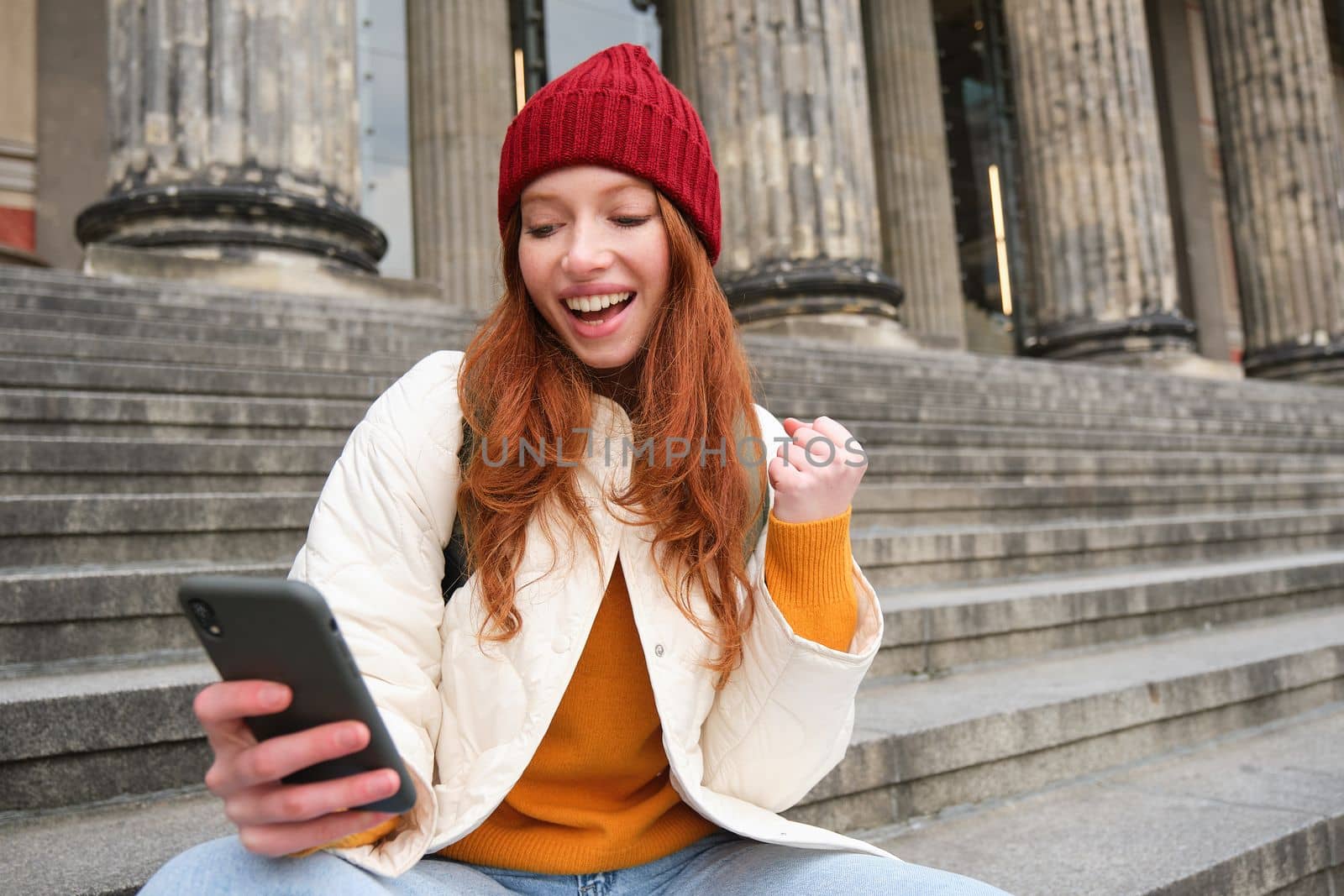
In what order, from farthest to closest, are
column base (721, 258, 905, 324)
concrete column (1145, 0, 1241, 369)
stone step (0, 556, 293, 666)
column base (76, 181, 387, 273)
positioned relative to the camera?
concrete column (1145, 0, 1241, 369), column base (721, 258, 905, 324), column base (76, 181, 387, 273), stone step (0, 556, 293, 666)

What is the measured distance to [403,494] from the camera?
1223 mm

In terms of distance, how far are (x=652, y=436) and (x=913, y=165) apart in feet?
49.2

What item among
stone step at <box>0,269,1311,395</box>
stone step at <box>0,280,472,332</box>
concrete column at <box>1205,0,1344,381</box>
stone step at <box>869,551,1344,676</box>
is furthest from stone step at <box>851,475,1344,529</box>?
concrete column at <box>1205,0,1344,381</box>

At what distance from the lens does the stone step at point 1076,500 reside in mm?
4453

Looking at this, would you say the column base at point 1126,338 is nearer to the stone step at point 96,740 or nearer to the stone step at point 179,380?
the stone step at point 179,380

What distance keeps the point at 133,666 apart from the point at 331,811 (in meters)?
1.73

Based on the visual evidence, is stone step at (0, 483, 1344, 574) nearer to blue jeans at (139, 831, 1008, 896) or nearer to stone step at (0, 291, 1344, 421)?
stone step at (0, 291, 1344, 421)

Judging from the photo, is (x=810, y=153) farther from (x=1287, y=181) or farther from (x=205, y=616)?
(x=1287, y=181)

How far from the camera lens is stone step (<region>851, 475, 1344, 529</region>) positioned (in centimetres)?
445

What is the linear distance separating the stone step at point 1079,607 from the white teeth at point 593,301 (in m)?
1.93

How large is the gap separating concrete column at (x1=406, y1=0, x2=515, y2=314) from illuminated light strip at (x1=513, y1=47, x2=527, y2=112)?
1805 mm

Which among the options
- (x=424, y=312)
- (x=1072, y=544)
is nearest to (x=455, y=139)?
(x=424, y=312)

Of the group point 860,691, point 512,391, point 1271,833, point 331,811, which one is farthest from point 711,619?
point 860,691

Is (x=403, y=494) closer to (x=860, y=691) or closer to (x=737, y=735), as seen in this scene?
(x=737, y=735)
